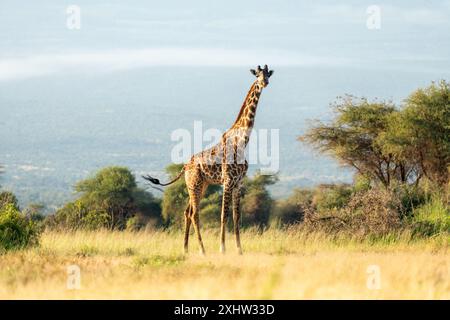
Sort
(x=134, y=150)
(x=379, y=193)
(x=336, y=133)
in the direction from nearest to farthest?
1. (x=379, y=193)
2. (x=336, y=133)
3. (x=134, y=150)

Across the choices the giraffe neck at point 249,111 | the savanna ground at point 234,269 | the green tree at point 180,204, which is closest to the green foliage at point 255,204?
the green tree at point 180,204

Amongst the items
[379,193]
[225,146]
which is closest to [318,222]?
[379,193]

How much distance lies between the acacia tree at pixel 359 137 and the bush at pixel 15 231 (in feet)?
48.8

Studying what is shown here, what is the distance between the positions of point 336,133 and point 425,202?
9860mm

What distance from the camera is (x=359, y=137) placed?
102 ft

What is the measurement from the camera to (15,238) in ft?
57.3

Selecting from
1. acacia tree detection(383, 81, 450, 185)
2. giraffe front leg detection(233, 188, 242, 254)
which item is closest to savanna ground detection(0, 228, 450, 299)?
giraffe front leg detection(233, 188, 242, 254)

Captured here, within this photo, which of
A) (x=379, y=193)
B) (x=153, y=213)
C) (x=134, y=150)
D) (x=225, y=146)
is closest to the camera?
(x=225, y=146)

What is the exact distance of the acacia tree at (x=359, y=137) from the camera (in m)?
30.6

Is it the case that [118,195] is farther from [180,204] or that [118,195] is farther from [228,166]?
[228,166]

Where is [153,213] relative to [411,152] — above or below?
below

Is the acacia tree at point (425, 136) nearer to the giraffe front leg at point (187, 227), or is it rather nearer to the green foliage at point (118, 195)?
the green foliage at point (118, 195)
